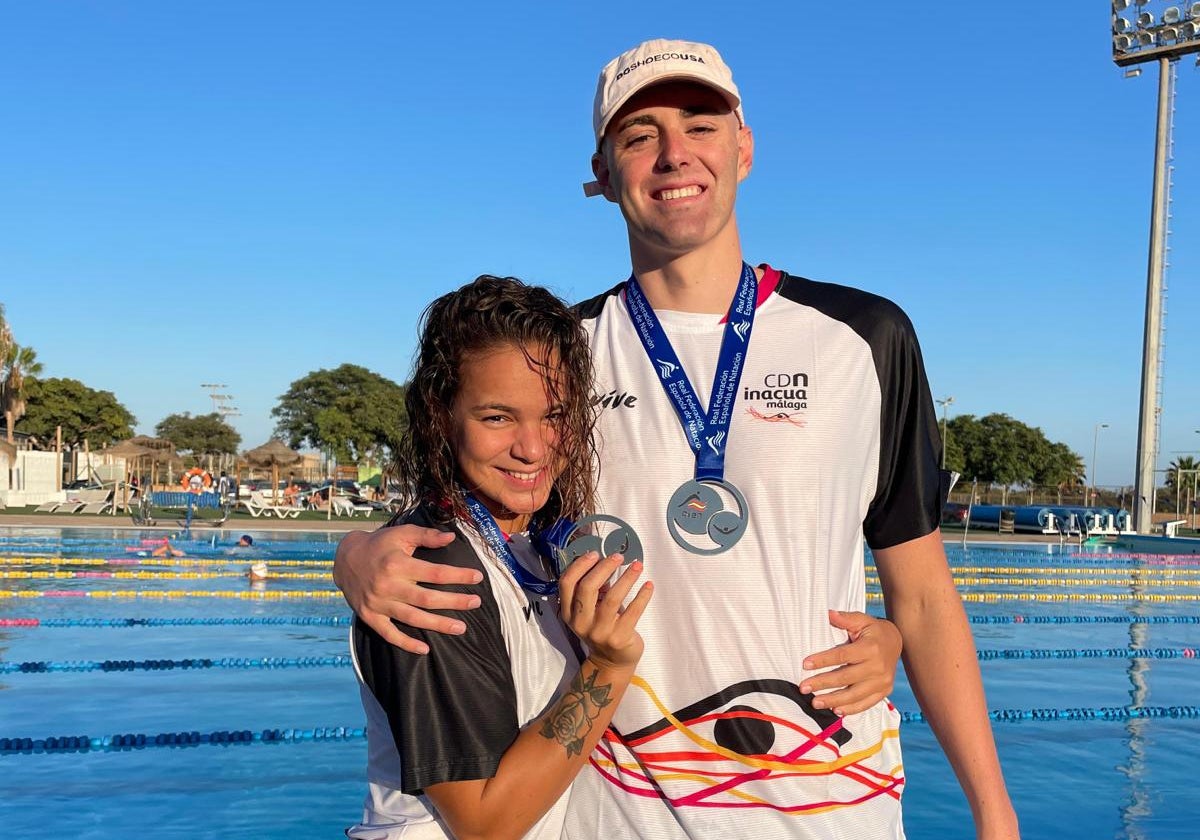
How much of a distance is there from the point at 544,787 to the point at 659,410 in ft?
2.07

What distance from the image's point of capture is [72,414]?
53281 millimetres

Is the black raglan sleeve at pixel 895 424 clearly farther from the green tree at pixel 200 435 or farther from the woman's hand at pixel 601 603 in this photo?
the green tree at pixel 200 435

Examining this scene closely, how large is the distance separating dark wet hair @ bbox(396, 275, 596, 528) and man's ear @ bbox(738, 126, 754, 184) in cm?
48

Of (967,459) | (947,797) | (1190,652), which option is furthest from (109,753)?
(967,459)

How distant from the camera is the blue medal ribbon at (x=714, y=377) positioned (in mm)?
1674

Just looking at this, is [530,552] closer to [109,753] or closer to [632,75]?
[632,75]

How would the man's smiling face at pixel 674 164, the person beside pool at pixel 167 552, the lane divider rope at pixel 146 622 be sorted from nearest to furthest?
the man's smiling face at pixel 674 164, the lane divider rope at pixel 146 622, the person beside pool at pixel 167 552

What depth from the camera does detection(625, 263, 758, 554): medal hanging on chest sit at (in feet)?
5.31

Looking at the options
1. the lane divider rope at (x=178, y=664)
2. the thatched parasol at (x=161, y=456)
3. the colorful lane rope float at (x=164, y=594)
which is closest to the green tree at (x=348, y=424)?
the thatched parasol at (x=161, y=456)

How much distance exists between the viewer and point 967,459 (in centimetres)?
5409

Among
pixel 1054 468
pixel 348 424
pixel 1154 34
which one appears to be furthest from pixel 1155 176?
pixel 348 424

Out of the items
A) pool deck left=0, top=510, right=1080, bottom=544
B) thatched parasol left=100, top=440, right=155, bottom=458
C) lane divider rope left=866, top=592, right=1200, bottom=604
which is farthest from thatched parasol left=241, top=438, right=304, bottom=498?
lane divider rope left=866, top=592, right=1200, bottom=604

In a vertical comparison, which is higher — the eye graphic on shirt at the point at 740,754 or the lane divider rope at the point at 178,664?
the eye graphic on shirt at the point at 740,754

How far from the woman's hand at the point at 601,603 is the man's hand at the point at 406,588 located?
0.45 feet
